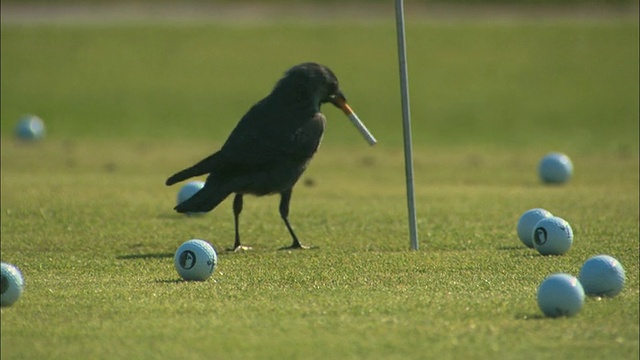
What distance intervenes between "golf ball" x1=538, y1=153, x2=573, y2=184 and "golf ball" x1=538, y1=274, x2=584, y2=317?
12.1 m

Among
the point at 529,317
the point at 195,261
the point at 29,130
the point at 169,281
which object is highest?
the point at 195,261

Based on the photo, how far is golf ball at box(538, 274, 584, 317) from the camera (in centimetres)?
933

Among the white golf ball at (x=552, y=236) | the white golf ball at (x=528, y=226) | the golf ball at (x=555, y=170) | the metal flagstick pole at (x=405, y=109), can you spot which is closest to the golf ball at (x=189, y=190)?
the metal flagstick pole at (x=405, y=109)

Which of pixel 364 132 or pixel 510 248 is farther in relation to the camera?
pixel 364 132

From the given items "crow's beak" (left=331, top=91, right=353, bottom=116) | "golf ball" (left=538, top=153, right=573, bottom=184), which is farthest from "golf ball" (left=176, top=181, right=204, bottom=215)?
"golf ball" (left=538, top=153, right=573, bottom=184)

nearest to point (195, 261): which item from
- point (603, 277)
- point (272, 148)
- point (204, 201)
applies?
point (204, 201)

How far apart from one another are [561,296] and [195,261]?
11.5ft

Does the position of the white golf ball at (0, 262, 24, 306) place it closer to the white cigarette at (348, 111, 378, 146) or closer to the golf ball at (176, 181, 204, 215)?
the white cigarette at (348, 111, 378, 146)

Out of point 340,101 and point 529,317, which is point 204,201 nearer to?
point 340,101

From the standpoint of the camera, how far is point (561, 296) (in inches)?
368

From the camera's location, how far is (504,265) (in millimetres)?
12477

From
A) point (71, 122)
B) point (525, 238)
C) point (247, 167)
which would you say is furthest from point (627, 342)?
point (71, 122)

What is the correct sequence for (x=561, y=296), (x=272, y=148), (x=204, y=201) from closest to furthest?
1. (x=561, y=296)
2. (x=204, y=201)
3. (x=272, y=148)

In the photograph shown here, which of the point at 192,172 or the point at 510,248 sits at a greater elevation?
the point at 192,172
